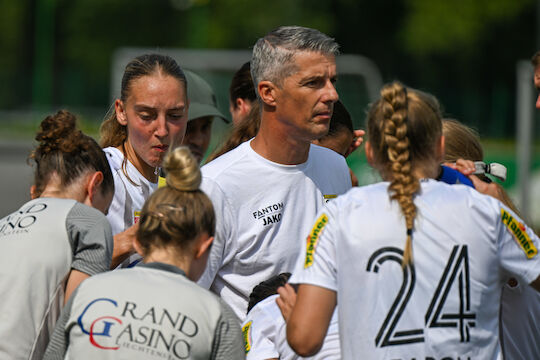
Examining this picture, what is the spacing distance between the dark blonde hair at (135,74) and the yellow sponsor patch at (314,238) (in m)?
1.65

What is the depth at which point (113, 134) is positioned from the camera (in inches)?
174

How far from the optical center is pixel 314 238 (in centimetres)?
286

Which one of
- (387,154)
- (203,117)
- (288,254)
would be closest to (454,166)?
(387,154)

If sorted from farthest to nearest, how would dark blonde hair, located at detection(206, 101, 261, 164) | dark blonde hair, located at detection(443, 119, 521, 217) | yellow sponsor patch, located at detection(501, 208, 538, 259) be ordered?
1. dark blonde hair, located at detection(206, 101, 261, 164)
2. dark blonde hair, located at detection(443, 119, 521, 217)
3. yellow sponsor patch, located at detection(501, 208, 538, 259)

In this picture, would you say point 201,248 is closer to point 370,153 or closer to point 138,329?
point 138,329

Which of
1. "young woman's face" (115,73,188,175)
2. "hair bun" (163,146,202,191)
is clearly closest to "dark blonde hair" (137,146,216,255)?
"hair bun" (163,146,202,191)

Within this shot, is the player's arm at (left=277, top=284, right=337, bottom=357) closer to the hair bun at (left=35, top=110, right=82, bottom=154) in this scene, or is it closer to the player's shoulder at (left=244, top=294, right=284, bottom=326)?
the player's shoulder at (left=244, top=294, right=284, bottom=326)

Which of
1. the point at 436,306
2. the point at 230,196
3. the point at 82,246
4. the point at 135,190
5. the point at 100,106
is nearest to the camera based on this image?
the point at 436,306

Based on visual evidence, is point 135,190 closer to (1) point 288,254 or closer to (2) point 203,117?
(1) point 288,254

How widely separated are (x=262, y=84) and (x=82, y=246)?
1346 mm

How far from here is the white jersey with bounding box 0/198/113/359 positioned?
306cm

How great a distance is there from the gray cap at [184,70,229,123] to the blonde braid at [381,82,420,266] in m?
2.59

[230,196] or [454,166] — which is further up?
[454,166]

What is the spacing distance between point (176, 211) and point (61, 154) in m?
0.72
